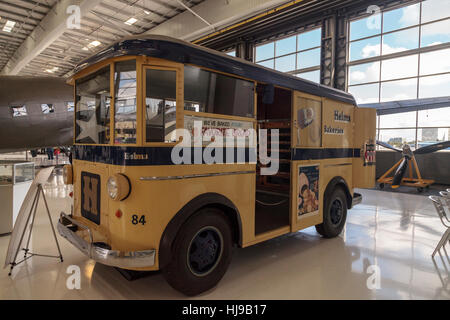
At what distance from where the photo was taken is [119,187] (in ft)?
8.66

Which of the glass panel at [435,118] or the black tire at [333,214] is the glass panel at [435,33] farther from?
the black tire at [333,214]

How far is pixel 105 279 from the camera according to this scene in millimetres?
3469

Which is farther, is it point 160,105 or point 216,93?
point 216,93

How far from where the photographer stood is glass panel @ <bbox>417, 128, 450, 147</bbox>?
11859mm

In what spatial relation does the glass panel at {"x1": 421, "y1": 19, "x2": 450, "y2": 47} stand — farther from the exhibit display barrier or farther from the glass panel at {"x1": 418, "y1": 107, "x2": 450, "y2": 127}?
the exhibit display barrier

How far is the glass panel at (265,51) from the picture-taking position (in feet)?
53.4

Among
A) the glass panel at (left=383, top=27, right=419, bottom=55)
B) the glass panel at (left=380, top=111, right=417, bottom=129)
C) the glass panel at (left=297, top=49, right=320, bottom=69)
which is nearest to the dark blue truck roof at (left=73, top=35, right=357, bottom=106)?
the glass panel at (left=383, top=27, right=419, bottom=55)

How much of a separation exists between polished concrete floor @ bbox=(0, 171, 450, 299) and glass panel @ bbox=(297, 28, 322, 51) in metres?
11.3

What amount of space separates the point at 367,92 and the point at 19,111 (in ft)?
44.1

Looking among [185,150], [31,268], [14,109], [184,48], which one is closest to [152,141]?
[185,150]

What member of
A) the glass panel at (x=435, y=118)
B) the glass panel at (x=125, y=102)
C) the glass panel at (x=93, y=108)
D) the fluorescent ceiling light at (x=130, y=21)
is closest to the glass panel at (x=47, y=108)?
the glass panel at (x=93, y=108)

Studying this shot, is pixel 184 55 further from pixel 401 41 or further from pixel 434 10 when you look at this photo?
pixel 434 10

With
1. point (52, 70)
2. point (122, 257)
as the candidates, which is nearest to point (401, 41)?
point (122, 257)
